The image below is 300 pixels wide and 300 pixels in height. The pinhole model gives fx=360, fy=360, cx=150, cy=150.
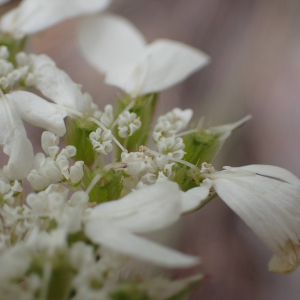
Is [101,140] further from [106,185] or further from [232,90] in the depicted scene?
[232,90]

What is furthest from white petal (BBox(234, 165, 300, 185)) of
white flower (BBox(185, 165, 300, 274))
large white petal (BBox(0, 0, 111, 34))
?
large white petal (BBox(0, 0, 111, 34))

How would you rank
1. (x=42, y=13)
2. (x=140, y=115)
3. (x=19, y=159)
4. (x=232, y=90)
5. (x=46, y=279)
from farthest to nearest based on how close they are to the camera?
(x=232, y=90), (x=42, y=13), (x=140, y=115), (x=19, y=159), (x=46, y=279)

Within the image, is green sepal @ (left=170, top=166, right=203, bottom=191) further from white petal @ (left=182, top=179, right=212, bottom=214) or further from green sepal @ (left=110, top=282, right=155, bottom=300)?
green sepal @ (left=110, top=282, right=155, bottom=300)

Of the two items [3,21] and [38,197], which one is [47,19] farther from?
[38,197]

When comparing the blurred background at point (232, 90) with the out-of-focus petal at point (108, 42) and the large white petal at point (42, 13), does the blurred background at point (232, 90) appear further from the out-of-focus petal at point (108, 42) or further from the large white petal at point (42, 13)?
the large white petal at point (42, 13)

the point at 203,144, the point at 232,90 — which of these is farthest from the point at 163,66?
the point at 232,90

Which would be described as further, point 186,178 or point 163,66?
point 163,66
